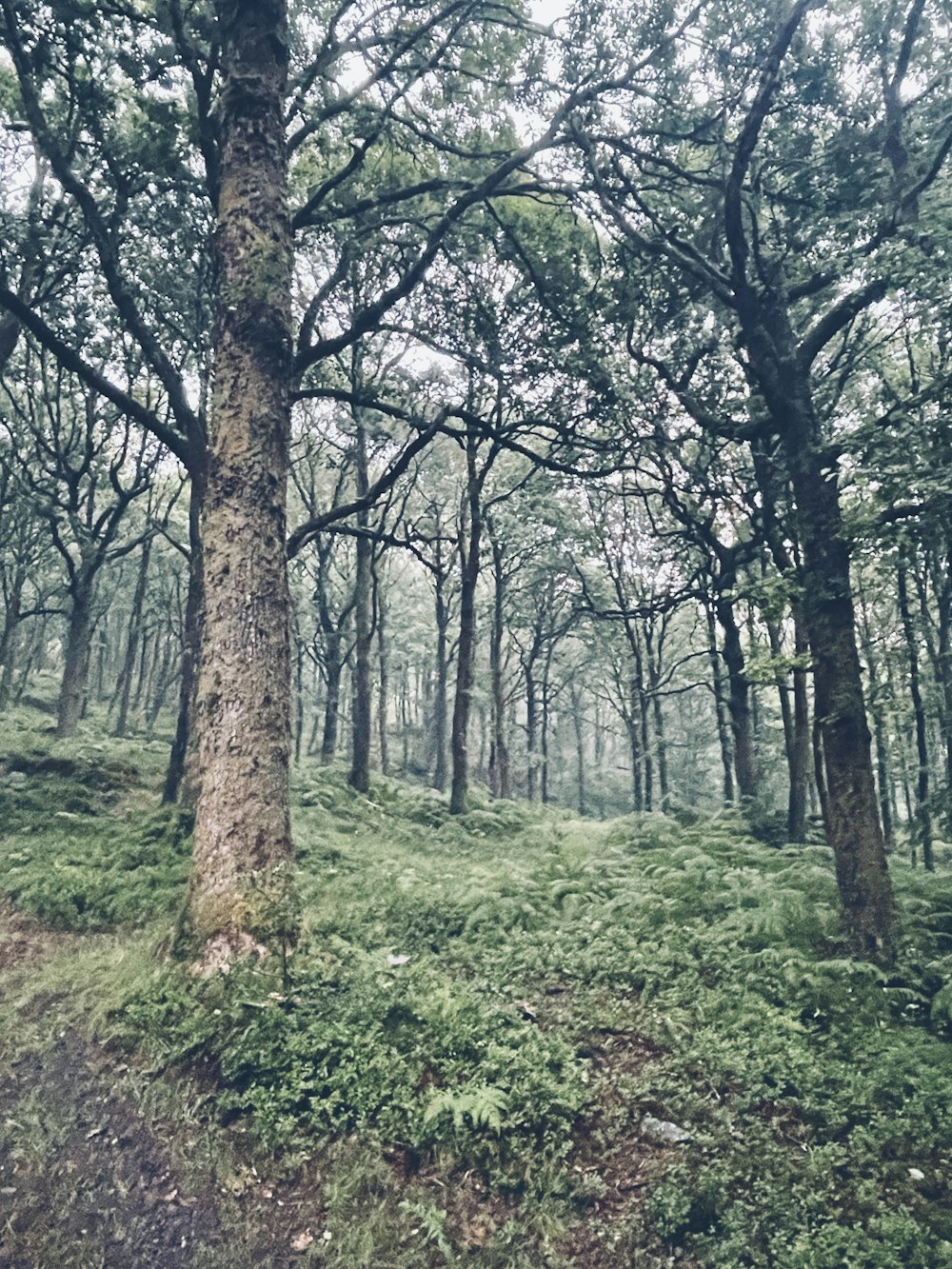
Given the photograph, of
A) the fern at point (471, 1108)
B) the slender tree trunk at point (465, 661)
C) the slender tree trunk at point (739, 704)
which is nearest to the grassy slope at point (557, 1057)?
the fern at point (471, 1108)

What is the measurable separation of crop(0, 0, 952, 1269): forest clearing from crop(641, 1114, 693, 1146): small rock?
0.02 meters

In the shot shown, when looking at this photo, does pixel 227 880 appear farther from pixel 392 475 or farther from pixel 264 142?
pixel 264 142

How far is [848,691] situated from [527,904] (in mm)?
4017

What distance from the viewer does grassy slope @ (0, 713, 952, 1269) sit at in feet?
11.6

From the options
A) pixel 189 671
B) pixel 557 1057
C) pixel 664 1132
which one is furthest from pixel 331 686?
pixel 664 1132

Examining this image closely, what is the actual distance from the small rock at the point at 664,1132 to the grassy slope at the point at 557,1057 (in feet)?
0.16

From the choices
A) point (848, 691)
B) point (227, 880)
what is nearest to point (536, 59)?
point (848, 691)

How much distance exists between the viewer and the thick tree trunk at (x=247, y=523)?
5512mm

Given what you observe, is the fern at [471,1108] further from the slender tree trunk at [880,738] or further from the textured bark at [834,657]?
the slender tree trunk at [880,738]

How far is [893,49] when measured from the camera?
26.5ft

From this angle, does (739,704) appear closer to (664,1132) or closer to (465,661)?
(465,661)

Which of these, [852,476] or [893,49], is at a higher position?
[893,49]

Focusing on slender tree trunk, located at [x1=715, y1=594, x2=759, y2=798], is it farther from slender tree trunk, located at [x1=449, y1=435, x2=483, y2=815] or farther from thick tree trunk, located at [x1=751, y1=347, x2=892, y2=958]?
thick tree trunk, located at [x1=751, y1=347, x2=892, y2=958]

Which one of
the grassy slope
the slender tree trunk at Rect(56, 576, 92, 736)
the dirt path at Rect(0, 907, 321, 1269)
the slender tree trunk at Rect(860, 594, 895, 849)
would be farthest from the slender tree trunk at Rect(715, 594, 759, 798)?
the slender tree trunk at Rect(56, 576, 92, 736)
